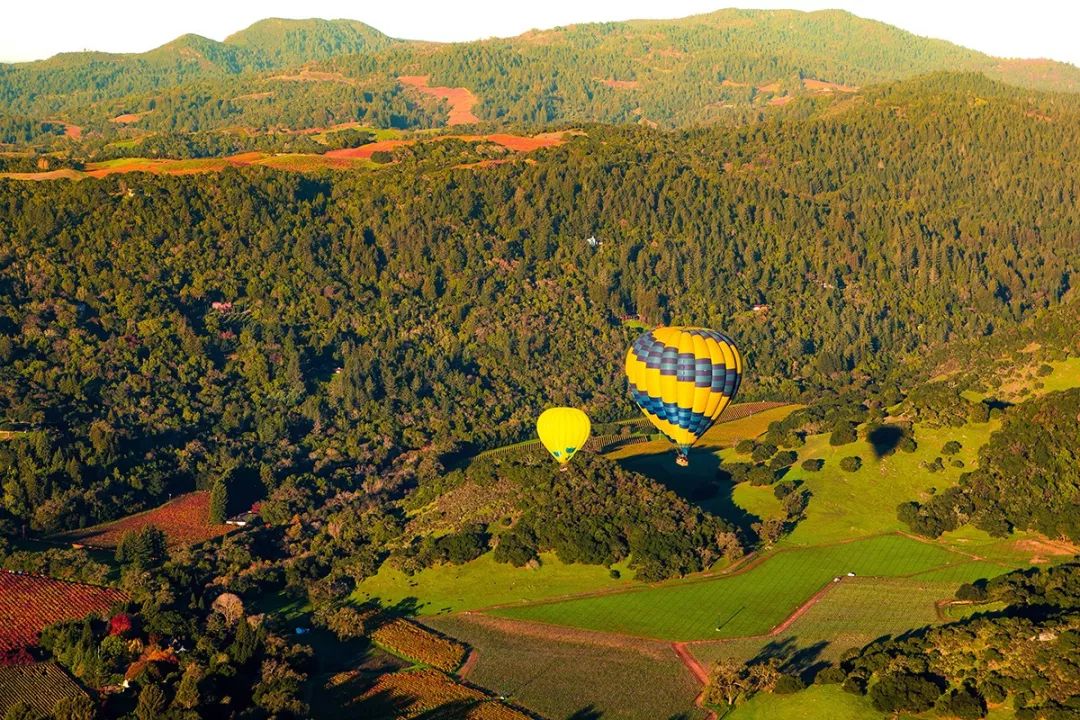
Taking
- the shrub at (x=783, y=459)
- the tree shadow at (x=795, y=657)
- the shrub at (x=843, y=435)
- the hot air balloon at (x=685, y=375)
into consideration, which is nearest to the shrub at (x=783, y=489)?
the shrub at (x=783, y=459)

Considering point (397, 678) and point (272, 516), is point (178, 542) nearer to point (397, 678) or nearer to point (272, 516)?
point (272, 516)

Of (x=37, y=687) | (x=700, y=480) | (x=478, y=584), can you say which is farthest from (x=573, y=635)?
(x=700, y=480)

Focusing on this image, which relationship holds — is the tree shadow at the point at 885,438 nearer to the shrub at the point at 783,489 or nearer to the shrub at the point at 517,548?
the shrub at the point at 783,489

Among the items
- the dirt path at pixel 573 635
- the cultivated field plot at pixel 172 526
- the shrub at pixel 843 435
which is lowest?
the cultivated field plot at pixel 172 526

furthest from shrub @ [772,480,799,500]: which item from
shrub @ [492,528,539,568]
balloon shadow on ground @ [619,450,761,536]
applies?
shrub @ [492,528,539,568]

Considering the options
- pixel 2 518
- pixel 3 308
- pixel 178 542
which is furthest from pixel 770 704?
pixel 3 308

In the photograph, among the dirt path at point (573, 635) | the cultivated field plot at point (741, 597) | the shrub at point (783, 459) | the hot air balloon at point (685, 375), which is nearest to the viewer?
the dirt path at point (573, 635)
